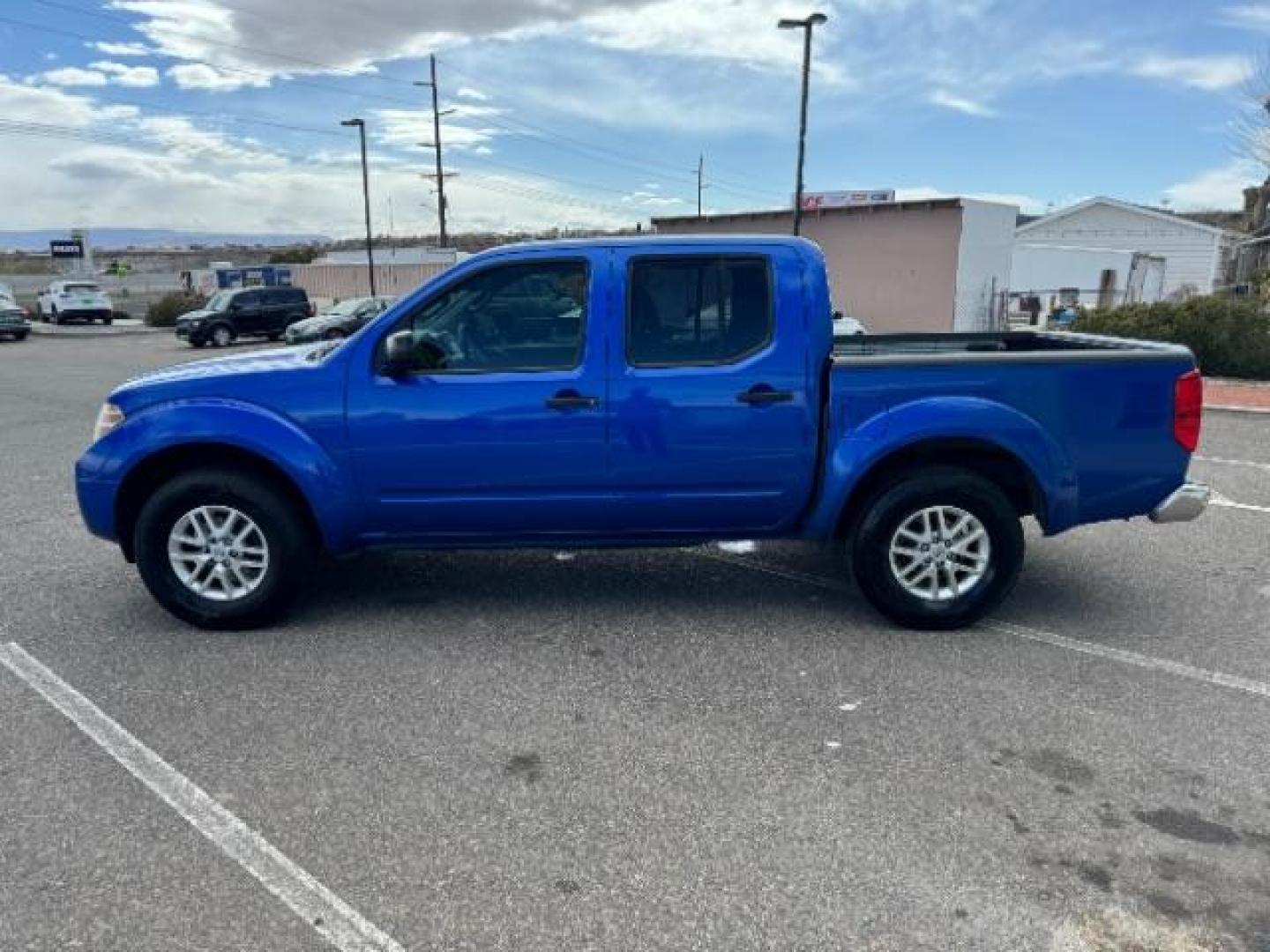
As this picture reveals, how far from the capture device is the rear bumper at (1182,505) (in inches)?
172

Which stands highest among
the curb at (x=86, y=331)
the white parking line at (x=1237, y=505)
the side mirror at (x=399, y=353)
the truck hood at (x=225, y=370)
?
the side mirror at (x=399, y=353)

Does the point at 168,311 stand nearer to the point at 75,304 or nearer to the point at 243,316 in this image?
the point at 75,304

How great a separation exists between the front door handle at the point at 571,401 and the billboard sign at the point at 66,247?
2061 inches

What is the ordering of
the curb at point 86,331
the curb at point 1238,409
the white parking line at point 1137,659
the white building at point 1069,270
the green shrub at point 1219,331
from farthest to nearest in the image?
the white building at point 1069,270
the curb at point 86,331
the green shrub at point 1219,331
the curb at point 1238,409
the white parking line at point 1137,659

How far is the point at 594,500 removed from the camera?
436cm

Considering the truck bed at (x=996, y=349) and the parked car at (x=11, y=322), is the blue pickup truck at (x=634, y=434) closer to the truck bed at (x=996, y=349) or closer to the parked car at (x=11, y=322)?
the truck bed at (x=996, y=349)

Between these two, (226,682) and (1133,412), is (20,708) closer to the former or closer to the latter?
(226,682)

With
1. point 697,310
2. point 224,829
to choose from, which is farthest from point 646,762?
point 697,310

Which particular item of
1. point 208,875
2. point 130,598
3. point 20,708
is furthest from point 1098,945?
point 130,598

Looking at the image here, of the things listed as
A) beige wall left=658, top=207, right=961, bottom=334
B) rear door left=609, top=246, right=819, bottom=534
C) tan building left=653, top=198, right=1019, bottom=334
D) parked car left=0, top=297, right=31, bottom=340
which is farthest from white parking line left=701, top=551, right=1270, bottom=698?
parked car left=0, top=297, right=31, bottom=340

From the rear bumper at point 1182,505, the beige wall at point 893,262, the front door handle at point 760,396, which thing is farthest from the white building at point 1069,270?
the front door handle at point 760,396

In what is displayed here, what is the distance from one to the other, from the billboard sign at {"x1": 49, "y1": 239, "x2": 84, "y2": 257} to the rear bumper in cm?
5394

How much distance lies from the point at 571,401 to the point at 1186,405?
9.48ft

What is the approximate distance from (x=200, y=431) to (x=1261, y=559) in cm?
602
